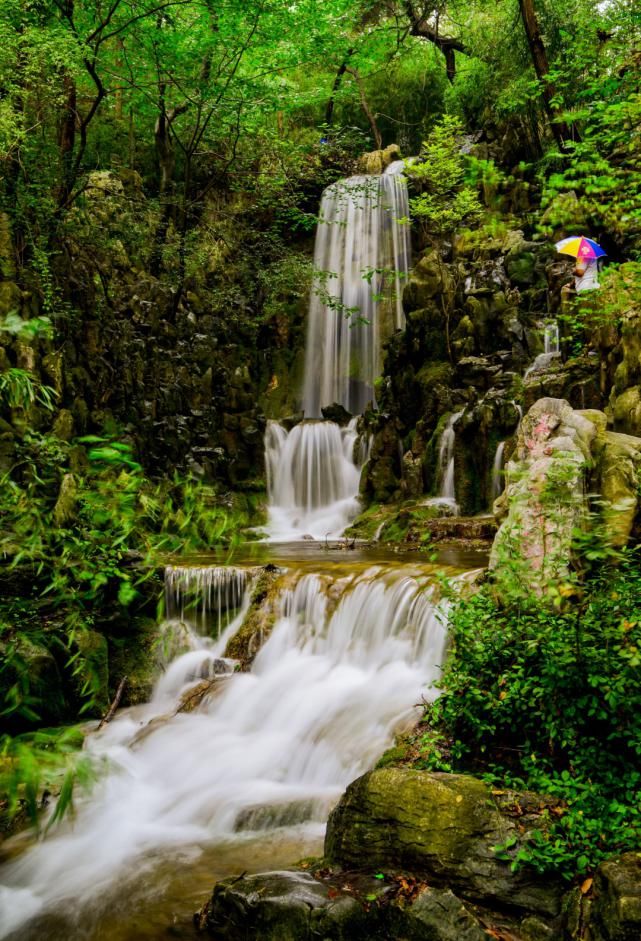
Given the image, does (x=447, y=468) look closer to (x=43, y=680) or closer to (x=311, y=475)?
(x=311, y=475)

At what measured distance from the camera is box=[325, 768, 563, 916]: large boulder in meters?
3.49

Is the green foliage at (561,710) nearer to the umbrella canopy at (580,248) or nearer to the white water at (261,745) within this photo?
the white water at (261,745)

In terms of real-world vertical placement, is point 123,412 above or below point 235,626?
above

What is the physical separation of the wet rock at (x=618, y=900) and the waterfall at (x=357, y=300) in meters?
17.1

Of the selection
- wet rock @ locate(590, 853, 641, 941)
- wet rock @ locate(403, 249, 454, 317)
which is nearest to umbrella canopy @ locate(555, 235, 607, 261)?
wet rock @ locate(403, 249, 454, 317)

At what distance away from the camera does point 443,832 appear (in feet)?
12.3

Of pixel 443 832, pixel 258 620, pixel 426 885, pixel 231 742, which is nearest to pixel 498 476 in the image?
pixel 258 620

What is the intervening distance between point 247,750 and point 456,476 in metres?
8.47

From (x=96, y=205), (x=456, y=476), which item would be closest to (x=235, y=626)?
(x=456, y=476)

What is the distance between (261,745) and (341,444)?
11.5m

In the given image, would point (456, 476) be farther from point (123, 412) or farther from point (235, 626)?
point (123, 412)

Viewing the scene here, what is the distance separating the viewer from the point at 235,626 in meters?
8.67

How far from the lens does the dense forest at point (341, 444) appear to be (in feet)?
11.5

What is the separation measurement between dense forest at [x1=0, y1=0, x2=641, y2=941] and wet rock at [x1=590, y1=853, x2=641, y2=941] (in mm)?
14
